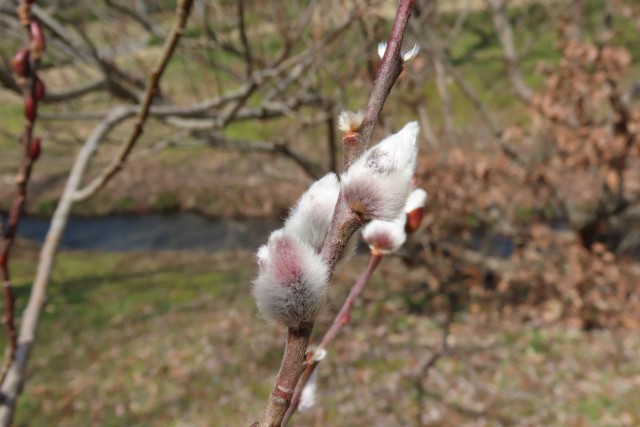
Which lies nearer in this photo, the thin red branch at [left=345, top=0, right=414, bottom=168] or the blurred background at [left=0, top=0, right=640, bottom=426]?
the thin red branch at [left=345, top=0, right=414, bottom=168]

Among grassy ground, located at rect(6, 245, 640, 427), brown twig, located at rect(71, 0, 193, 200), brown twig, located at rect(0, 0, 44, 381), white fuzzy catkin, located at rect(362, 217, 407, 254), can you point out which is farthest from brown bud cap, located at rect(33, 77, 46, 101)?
grassy ground, located at rect(6, 245, 640, 427)

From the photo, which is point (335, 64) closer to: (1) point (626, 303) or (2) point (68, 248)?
(1) point (626, 303)

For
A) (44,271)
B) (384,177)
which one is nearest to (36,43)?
(44,271)

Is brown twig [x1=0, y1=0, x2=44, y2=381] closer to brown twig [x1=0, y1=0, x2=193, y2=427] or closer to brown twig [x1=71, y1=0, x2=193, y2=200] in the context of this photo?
brown twig [x1=0, y1=0, x2=193, y2=427]

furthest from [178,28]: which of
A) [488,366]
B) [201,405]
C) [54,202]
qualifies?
[54,202]

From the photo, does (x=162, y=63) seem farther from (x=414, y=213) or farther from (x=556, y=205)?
(x=556, y=205)
